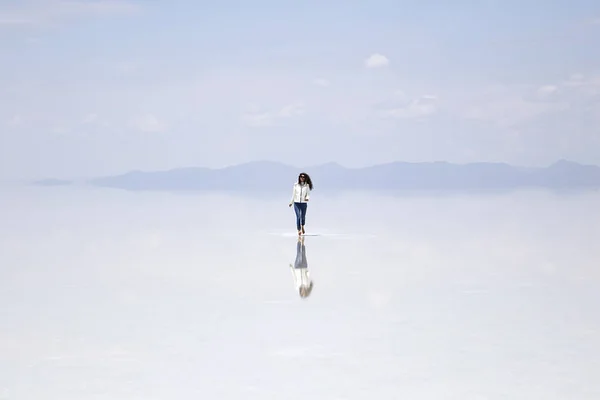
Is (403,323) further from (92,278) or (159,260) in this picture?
(159,260)

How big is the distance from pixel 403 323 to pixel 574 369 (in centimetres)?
267

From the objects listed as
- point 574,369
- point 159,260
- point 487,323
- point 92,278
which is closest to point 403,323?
point 487,323

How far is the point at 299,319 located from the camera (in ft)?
37.7

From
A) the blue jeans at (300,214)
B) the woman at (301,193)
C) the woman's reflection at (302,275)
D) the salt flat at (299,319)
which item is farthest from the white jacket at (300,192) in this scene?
the woman's reflection at (302,275)

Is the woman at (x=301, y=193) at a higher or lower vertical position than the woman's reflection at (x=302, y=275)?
higher

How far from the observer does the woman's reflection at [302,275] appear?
14.1 m

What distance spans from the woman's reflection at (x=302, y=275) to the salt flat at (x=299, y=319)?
0.17 meters

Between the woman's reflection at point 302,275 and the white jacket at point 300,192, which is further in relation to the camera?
the white jacket at point 300,192

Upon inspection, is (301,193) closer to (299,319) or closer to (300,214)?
(300,214)

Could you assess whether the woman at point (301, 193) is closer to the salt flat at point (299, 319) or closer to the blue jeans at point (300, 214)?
the blue jeans at point (300, 214)

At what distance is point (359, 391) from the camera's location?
26.6ft

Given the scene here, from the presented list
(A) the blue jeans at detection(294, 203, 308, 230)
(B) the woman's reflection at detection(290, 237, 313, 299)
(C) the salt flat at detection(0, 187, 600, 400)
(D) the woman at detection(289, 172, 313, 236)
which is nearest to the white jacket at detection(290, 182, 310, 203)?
(D) the woman at detection(289, 172, 313, 236)

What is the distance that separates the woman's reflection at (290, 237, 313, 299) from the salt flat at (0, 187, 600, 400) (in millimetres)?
174

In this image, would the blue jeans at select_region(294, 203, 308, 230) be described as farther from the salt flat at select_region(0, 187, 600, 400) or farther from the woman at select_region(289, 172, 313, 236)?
the salt flat at select_region(0, 187, 600, 400)
